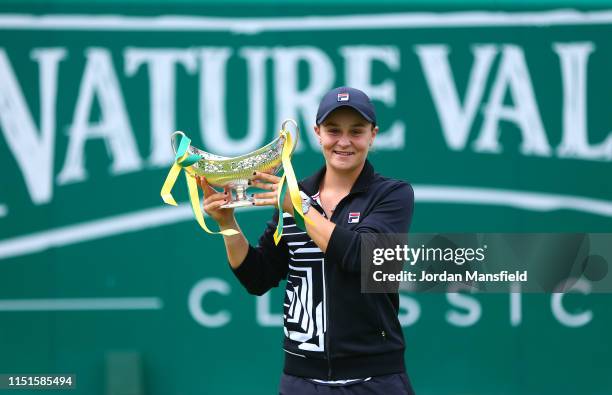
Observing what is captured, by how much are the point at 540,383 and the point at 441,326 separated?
56cm

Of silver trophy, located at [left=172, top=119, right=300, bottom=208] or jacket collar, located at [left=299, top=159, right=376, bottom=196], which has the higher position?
silver trophy, located at [left=172, top=119, right=300, bottom=208]

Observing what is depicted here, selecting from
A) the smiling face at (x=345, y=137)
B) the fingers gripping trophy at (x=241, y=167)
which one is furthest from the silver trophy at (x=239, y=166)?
the smiling face at (x=345, y=137)

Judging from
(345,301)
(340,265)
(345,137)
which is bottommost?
(345,301)

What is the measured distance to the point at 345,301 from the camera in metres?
2.53

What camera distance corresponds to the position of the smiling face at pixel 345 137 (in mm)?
2596

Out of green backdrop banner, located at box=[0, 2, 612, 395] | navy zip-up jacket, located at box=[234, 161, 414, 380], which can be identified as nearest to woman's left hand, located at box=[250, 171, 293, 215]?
navy zip-up jacket, located at box=[234, 161, 414, 380]

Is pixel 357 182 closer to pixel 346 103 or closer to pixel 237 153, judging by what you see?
pixel 346 103

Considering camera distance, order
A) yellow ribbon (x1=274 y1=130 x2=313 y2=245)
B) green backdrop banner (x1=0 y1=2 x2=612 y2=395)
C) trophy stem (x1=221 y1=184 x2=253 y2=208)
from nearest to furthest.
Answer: yellow ribbon (x1=274 y1=130 x2=313 y2=245), trophy stem (x1=221 y1=184 x2=253 y2=208), green backdrop banner (x1=0 y1=2 x2=612 y2=395)

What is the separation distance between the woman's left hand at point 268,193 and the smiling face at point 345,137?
18 cm

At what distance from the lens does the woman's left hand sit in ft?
8.22

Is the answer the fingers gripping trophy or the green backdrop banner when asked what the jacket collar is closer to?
the fingers gripping trophy

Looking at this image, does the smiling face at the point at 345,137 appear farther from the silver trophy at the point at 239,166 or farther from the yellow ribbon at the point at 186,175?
the yellow ribbon at the point at 186,175

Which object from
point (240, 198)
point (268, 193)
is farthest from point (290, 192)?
point (240, 198)

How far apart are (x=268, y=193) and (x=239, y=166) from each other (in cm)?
11
